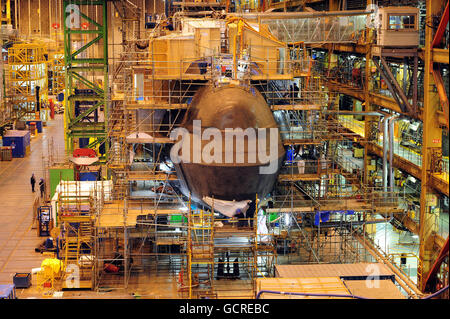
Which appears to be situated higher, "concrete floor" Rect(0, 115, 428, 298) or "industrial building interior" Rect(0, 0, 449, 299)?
"industrial building interior" Rect(0, 0, 449, 299)

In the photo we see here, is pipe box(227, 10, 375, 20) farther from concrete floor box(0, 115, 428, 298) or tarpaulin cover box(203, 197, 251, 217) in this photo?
tarpaulin cover box(203, 197, 251, 217)


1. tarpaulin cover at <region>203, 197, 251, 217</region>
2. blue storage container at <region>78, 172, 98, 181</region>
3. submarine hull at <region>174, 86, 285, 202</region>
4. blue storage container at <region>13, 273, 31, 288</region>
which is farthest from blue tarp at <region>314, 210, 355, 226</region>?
blue storage container at <region>78, 172, 98, 181</region>

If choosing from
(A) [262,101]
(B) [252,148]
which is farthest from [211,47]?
(B) [252,148]

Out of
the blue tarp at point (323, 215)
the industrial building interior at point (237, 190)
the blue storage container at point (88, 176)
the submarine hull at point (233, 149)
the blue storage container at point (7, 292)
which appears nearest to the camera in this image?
the blue storage container at point (7, 292)

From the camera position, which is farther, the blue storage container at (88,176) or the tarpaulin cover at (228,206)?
the blue storage container at (88,176)

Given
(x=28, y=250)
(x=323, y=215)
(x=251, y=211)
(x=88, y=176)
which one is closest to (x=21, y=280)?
(x=28, y=250)

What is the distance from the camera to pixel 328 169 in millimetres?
32875

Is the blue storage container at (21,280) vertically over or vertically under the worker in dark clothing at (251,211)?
under

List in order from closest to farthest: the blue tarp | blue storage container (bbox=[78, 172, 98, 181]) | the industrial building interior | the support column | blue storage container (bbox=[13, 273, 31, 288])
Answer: the industrial building interior
blue storage container (bbox=[13, 273, 31, 288])
the support column
the blue tarp
blue storage container (bbox=[78, 172, 98, 181])

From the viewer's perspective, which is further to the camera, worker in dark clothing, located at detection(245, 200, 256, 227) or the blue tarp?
the blue tarp

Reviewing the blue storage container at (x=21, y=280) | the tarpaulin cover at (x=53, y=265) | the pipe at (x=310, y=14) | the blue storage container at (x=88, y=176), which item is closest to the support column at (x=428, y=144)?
the pipe at (x=310, y=14)

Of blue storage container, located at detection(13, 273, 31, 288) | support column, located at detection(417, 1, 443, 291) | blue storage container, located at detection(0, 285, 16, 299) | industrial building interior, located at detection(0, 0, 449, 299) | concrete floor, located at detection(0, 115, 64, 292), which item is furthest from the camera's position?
concrete floor, located at detection(0, 115, 64, 292)

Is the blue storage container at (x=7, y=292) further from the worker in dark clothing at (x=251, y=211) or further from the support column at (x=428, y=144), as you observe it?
the support column at (x=428, y=144)

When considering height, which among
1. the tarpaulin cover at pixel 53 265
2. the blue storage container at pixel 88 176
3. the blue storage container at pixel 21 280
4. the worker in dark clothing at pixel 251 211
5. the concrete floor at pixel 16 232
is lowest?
the concrete floor at pixel 16 232
